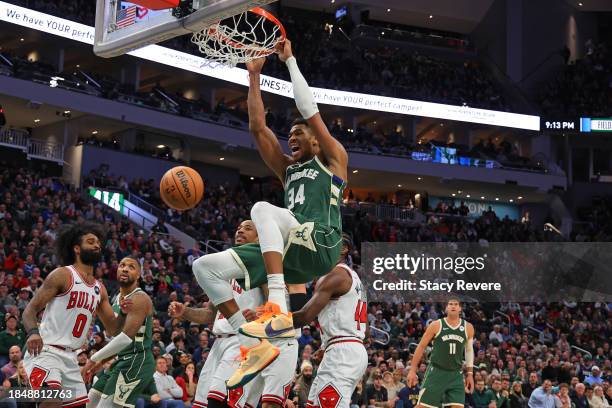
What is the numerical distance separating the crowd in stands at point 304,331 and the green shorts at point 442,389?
192 centimetres

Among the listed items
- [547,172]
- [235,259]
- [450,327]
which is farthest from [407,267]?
[235,259]

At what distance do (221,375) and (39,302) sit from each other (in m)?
1.92

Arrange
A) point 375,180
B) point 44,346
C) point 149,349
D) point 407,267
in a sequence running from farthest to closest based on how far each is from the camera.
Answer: point 375,180
point 407,267
point 149,349
point 44,346

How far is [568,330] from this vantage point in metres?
28.9

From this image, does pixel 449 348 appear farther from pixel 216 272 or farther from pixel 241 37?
pixel 216 272

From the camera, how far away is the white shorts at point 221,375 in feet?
27.7

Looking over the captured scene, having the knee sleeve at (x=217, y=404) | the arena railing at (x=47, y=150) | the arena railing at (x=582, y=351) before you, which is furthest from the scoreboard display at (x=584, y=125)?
the knee sleeve at (x=217, y=404)

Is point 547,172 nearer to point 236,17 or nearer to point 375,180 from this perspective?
point 375,180

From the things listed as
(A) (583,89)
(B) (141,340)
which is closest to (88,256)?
(B) (141,340)

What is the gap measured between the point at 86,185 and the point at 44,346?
2194 cm

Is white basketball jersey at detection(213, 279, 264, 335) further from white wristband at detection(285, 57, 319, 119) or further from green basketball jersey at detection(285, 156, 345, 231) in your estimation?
white wristband at detection(285, 57, 319, 119)

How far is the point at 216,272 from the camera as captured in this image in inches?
251

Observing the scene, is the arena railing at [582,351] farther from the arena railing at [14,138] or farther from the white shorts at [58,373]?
the white shorts at [58,373]

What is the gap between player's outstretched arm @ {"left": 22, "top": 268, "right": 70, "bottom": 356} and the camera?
759 cm
